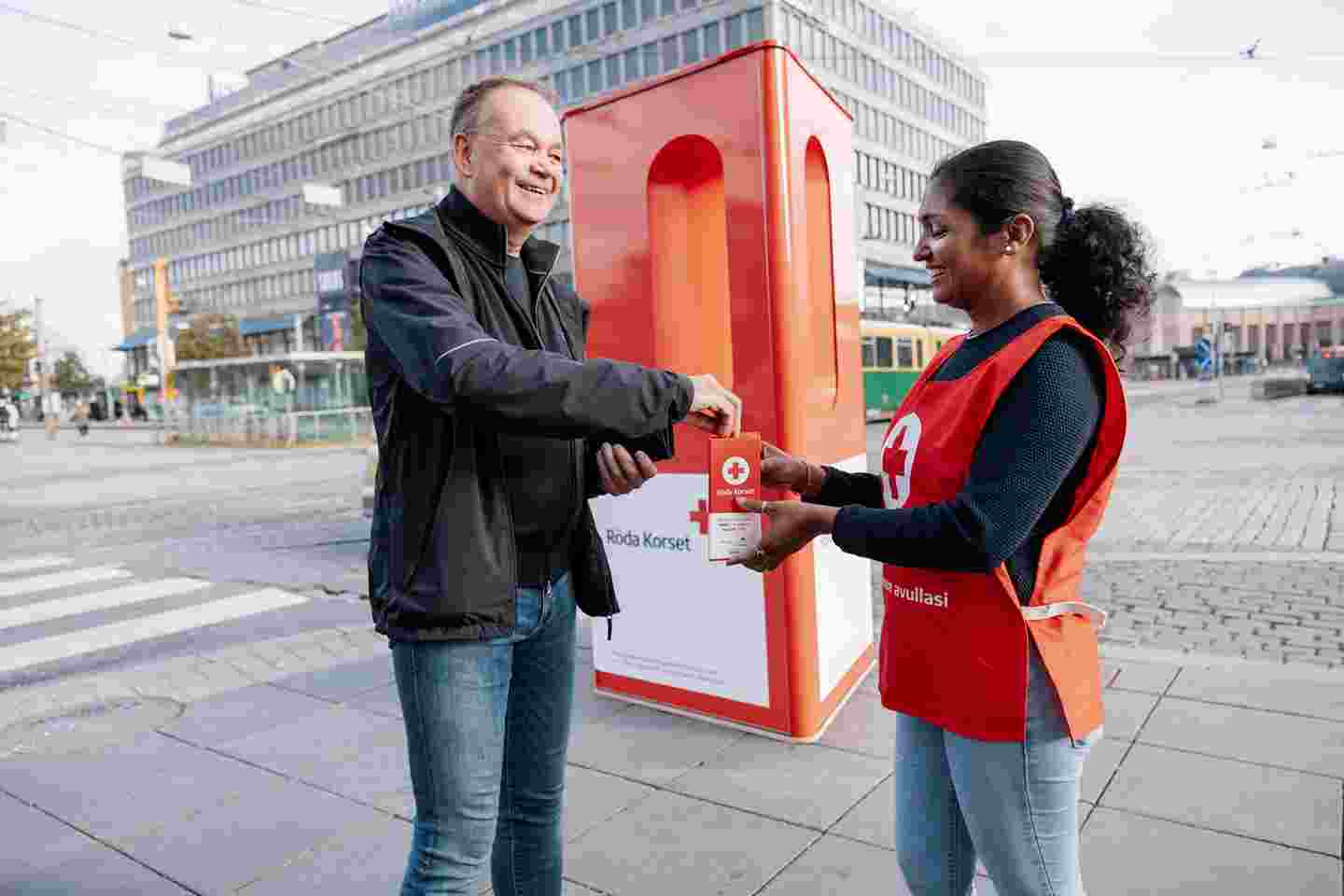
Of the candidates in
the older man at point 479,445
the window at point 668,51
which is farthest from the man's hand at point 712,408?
the window at point 668,51

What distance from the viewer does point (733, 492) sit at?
1.92 meters

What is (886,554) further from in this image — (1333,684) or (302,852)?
(1333,684)

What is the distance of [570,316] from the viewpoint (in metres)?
2.25

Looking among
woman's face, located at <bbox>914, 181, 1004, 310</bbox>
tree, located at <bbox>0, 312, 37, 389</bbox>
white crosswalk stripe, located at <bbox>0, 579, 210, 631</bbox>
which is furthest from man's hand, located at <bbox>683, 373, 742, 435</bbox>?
tree, located at <bbox>0, 312, 37, 389</bbox>

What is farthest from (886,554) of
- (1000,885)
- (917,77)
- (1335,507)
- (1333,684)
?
(917,77)

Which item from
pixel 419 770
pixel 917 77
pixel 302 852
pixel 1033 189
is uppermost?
pixel 917 77

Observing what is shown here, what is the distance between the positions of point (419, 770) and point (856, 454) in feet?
9.24

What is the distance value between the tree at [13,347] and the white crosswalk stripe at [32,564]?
43.2 m

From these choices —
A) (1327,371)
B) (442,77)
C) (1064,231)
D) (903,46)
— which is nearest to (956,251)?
(1064,231)

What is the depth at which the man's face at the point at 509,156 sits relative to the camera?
1.88m

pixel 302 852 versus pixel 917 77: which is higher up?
pixel 917 77

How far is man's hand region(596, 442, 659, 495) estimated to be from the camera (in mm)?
2084

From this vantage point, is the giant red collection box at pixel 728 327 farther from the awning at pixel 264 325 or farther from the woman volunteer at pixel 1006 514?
the awning at pixel 264 325

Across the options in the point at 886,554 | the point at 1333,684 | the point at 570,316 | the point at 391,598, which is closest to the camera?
the point at 886,554
